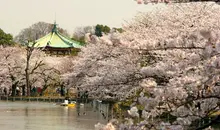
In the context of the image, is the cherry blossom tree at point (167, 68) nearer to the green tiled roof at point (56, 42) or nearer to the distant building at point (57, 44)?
the distant building at point (57, 44)

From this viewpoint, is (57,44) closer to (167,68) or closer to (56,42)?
(56,42)

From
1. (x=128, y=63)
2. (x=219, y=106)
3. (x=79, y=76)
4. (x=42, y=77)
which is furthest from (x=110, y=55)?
(x=42, y=77)

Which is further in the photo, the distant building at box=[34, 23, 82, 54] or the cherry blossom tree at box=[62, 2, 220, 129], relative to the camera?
the distant building at box=[34, 23, 82, 54]

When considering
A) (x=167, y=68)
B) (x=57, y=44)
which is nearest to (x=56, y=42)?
(x=57, y=44)

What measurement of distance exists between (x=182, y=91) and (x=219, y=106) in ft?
1.60

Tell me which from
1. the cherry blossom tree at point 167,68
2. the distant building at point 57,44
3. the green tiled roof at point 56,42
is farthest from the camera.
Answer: the green tiled roof at point 56,42

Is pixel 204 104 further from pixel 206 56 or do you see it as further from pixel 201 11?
pixel 201 11

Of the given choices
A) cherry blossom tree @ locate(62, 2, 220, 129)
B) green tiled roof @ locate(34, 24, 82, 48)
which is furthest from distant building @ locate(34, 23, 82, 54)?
cherry blossom tree @ locate(62, 2, 220, 129)

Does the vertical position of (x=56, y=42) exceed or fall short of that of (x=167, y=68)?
it exceeds it

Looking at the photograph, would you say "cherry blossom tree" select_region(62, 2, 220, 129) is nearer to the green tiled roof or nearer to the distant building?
the distant building

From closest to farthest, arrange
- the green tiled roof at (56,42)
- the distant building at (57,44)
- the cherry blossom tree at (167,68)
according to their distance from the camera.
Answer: the cherry blossom tree at (167,68)
the distant building at (57,44)
the green tiled roof at (56,42)

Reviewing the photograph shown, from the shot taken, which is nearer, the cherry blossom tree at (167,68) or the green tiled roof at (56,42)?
the cherry blossom tree at (167,68)

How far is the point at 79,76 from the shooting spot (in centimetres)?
3161

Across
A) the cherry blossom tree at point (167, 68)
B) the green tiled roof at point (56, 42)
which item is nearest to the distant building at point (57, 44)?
the green tiled roof at point (56, 42)
